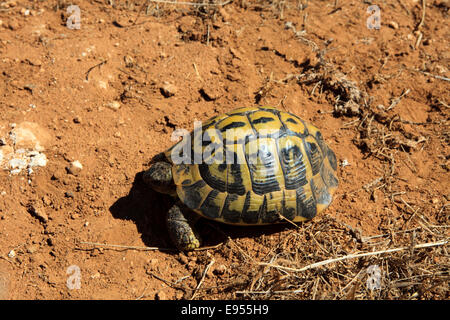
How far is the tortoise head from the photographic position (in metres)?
3.99

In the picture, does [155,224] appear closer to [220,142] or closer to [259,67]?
[220,142]

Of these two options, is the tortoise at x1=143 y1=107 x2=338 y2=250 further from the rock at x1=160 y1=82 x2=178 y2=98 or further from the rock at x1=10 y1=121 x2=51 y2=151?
the rock at x1=10 y1=121 x2=51 y2=151

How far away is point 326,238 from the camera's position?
13.0 feet

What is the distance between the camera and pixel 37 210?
4105 millimetres

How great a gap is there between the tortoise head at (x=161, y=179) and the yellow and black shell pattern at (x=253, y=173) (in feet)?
0.36

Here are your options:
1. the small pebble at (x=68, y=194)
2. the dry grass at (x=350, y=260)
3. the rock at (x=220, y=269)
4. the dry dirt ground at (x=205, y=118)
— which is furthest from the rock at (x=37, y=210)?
the rock at (x=220, y=269)

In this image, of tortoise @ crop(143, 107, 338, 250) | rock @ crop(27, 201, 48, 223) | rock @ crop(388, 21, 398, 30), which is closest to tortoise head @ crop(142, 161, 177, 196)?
tortoise @ crop(143, 107, 338, 250)

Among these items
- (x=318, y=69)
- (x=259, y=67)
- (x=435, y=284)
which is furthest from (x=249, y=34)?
(x=435, y=284)

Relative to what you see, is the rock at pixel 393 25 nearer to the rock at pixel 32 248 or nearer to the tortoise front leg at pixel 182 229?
the tortoise front leg at pixel 182 229

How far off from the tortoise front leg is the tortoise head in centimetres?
22

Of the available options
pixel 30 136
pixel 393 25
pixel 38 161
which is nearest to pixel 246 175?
pixel 38 161

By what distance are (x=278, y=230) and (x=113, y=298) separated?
6.34 ft

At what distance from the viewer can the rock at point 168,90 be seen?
5.05 metres

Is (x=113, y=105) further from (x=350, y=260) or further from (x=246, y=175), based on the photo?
(x=350, y=260)
